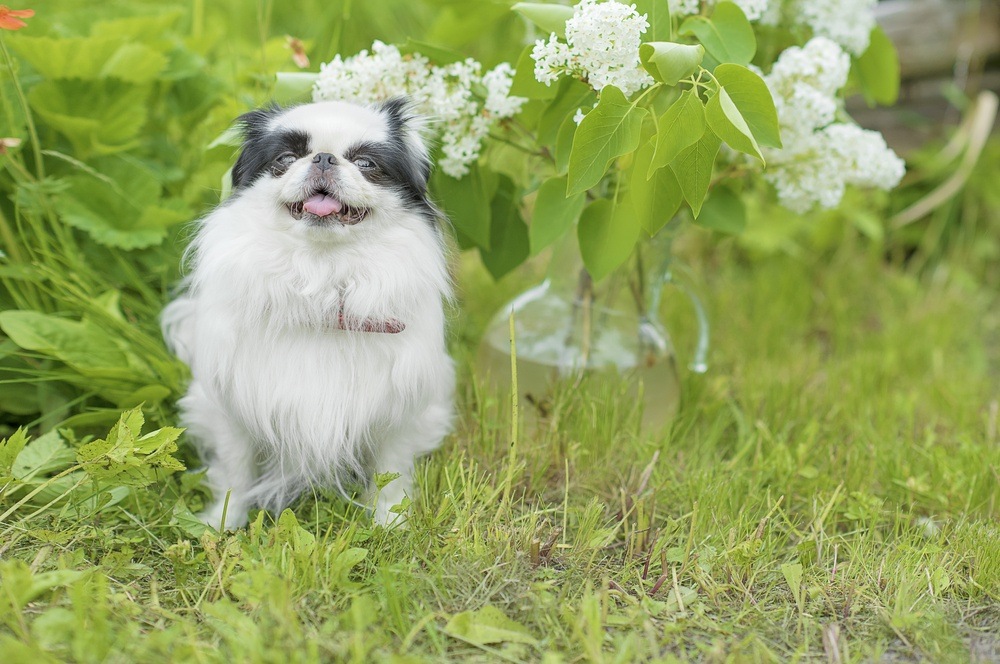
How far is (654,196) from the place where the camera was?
5.84 ft

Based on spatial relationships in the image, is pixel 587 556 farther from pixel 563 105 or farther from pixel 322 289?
pixel 563 105

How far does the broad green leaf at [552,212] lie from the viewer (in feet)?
6.29

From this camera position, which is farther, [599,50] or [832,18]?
[832,18]

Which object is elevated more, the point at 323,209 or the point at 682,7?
the point at 682,7

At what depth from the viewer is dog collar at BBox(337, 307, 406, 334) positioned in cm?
174

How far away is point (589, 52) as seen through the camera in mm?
1661

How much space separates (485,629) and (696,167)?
0.97 m

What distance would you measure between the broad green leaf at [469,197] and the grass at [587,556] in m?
0.43

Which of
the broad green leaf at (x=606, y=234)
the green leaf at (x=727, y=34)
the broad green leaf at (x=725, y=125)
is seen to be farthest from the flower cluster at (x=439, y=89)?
the broad green leaf at (x=725, y=125)

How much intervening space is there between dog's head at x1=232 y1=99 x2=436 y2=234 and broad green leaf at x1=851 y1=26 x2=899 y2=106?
132 centimetres

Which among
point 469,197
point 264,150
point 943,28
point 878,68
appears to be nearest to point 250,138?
point 264,150

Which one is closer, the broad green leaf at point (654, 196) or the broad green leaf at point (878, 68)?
the broad green leaf at point (654, 196)

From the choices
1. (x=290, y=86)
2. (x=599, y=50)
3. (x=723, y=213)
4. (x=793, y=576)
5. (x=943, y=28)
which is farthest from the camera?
(x=943, y=28)

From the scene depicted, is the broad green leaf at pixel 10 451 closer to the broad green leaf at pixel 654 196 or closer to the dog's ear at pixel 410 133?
the dog's ear at pixel 410 133
